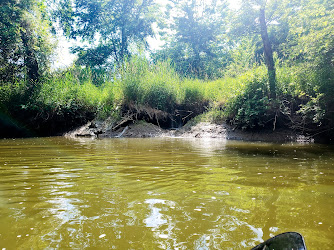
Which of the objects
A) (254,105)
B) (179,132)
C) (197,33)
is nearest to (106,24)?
(197,33)

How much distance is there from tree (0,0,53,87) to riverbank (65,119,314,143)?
5802 millimetres

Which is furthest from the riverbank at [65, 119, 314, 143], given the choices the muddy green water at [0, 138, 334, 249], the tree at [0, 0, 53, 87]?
the tree at [0, 0, 53, 87]

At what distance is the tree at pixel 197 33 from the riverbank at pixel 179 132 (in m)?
13.3

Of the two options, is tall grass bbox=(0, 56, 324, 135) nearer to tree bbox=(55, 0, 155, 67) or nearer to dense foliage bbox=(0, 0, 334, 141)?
dense foliage bbox=(0, 0, 334, 141)

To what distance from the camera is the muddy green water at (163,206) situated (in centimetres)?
143

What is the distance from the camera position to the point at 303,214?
69.1 inches

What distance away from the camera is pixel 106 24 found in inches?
925

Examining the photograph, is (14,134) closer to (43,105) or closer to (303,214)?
(43,105)

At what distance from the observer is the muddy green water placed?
1432 millimetres

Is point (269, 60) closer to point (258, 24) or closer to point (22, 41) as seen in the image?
point (258, 24)

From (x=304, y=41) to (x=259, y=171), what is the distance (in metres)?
5.44

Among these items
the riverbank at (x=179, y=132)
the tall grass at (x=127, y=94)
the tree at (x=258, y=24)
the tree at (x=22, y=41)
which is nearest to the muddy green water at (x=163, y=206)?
the riverbank at (x=179, y=132)

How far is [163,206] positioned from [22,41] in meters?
16.9

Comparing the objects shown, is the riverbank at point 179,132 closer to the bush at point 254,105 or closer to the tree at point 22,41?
the bush at point 254,105
